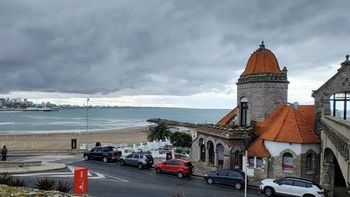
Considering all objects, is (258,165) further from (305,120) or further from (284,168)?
(305,120)

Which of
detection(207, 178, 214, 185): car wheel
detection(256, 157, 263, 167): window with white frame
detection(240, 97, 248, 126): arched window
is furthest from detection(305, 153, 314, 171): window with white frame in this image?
detection(240, 97, 248, 126): arched window

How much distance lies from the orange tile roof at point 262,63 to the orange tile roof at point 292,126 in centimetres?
432

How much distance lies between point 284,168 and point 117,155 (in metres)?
17.2

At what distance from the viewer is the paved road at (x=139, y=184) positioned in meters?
23.3

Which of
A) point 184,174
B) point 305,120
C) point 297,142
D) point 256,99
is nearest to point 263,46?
point 256,99

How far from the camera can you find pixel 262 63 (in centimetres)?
3681

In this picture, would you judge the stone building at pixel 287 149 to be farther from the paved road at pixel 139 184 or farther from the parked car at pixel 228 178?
the parked car at pixel 228 178

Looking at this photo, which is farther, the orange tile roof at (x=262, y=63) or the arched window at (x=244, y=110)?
the arched window at (x=244, y=110)

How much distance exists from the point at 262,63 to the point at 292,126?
8.44m

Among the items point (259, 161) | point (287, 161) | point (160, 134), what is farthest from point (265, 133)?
point (160, 134)

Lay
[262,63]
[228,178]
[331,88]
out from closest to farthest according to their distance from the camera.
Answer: [228,178], [331,88], [262,63]

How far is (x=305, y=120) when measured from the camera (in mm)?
31562

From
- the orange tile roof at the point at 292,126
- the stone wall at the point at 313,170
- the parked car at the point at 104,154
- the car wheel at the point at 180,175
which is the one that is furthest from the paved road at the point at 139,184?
the orange tile roof at the point at 292,126

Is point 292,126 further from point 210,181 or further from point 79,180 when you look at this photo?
point 79,180
